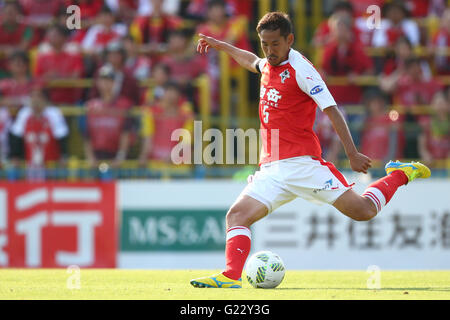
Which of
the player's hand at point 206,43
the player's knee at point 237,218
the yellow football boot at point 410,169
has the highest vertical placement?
the player's hand at point 206,43

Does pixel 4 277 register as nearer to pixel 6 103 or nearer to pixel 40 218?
pixel 40 218

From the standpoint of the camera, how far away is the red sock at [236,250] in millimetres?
7746

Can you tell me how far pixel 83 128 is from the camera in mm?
13266

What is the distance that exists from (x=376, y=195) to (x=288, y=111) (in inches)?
47.3

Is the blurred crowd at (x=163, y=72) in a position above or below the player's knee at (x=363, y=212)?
above

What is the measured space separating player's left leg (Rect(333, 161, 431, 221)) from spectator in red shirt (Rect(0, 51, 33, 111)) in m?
7.18

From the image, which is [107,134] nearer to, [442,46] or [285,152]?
[285,152]

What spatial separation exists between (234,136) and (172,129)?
0.90m

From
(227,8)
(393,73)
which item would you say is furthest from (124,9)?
(393,73)

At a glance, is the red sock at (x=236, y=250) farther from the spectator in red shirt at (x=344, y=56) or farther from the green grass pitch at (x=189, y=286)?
the spectator in red shirt at (x=344, y=56)

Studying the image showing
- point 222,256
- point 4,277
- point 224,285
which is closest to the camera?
point 224,285

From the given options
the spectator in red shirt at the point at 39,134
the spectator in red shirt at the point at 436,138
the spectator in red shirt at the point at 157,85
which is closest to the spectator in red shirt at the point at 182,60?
the spectator in red shirt at the point at 157,85

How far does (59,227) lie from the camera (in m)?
13.0
